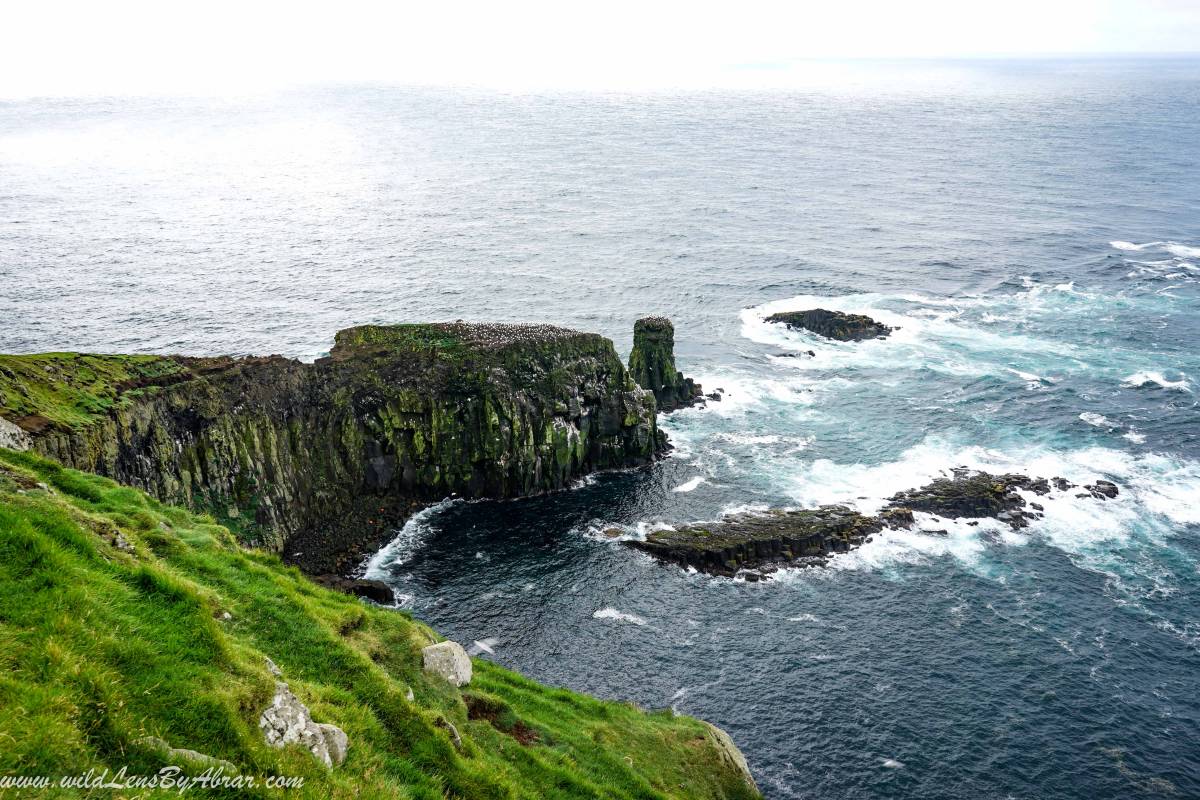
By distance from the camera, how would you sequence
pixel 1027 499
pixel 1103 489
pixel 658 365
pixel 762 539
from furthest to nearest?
pixel 658 365
pixel 1103 489
pixel 1027 499
pixel 762 539

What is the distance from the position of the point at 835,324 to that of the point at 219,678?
352 ft

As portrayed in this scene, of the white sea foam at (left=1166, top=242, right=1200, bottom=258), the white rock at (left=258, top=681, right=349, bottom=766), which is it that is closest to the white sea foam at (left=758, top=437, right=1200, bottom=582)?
the white rock at (left=258, top=681, right=349, bottom=766)

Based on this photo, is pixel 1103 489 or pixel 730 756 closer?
pixel 730 756

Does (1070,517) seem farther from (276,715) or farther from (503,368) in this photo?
(276,715)

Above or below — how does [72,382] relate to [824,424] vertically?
above

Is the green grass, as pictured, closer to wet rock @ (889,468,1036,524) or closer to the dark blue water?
the dark blue water

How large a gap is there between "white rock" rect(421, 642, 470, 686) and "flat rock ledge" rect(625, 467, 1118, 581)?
36975 mm

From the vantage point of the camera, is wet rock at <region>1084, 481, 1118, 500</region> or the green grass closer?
the green grass

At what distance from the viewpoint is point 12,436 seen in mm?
49188

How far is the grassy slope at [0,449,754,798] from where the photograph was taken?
18.1 meters

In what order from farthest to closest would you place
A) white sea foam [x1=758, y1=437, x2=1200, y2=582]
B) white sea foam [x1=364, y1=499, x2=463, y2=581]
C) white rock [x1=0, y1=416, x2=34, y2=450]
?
white sea foam [x1=758, y1=437, x2=1200, y2=582] < white sea foam [x1=364, y1=499, x2=463, y2=581] < white rock [x1=0, y1=416, x2=34, y2=450]

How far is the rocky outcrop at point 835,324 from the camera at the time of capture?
11712 centimetres

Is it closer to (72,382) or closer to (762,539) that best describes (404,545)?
(72,382)

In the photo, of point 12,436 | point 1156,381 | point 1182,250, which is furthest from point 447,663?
point 1182,250
